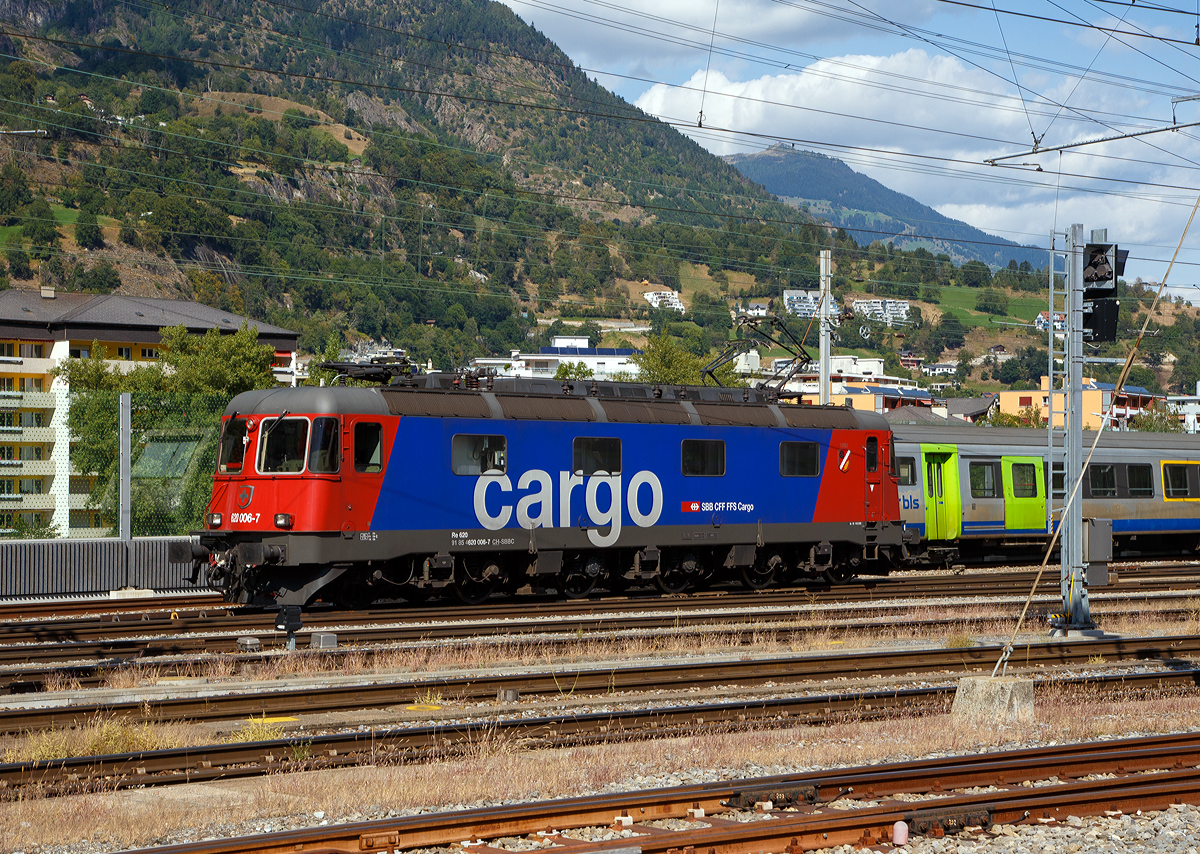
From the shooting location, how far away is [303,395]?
19.9 m

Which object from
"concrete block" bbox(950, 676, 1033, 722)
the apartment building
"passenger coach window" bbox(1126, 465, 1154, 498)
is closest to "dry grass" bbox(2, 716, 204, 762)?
"concrete block" bbox(950, 676, 1033, 722)

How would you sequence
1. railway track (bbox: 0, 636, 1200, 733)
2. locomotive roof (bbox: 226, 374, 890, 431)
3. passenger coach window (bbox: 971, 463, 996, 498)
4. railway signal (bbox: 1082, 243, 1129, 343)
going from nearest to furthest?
railway track (bbox: 0, 636, 1200, 733)
railway signal (bbox: 1082, 243, 1129, 343)
locomotive roof (bbox: 226, 374, 890, 431)
passenger coach window (bbox: 971, 463, 996, 498)

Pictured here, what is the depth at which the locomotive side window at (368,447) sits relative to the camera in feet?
65.1

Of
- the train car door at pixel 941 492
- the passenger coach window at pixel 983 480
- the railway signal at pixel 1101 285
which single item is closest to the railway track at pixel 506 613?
the train car door at pixel 941 492

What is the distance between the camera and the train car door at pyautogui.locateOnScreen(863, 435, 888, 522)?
1052 inches

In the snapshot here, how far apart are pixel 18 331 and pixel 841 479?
86485 millimetres

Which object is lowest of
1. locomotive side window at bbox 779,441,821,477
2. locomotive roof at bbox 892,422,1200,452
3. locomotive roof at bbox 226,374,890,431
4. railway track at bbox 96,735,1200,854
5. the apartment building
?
railway track at bbox 96,735,1200,854

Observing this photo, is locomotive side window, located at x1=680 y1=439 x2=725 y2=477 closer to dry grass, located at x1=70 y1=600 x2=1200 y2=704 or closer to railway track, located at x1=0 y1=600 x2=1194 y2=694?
railway track, located at x1=0 y1=600 x2=1194 y2=694

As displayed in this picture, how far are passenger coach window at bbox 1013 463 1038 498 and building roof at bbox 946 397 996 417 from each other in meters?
103

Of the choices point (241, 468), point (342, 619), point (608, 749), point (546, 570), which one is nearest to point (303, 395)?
A: point (241, 468)

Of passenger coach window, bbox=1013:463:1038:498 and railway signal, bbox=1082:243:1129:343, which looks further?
passenger coach window, bbox=1013:463:1038:498

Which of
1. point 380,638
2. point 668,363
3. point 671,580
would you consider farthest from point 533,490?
point 668,363

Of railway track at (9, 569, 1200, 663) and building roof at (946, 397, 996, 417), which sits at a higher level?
building roof at (946, 397, 996, 417)

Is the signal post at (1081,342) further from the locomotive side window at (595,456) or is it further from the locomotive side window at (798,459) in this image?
the locomotive side window at (595,456)
